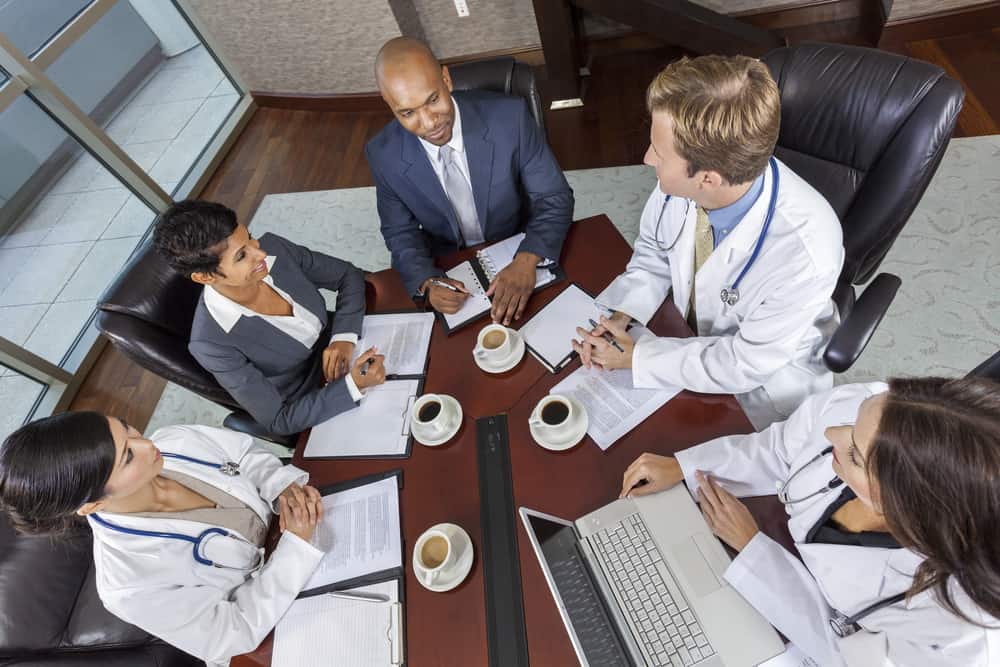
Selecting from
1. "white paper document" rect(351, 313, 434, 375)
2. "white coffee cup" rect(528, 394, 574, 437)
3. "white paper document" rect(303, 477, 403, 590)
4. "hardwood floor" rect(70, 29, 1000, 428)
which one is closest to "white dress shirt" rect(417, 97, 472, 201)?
"white paper document" rect(351, 313, 434, 375)

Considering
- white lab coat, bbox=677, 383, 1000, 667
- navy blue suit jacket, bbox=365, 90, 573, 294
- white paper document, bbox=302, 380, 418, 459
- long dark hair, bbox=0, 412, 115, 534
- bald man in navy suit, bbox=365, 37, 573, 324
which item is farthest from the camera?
navy blue suit jacket, bbox=365, 90, 573, 294

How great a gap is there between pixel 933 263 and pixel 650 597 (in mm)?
2150

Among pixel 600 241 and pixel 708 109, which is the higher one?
pixel 708 109

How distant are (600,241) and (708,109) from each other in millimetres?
589

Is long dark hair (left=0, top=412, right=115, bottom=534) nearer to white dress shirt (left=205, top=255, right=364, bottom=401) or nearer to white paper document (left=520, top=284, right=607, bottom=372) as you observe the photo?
white dress shirt (left=205, top=255, right=364, bottom=401)

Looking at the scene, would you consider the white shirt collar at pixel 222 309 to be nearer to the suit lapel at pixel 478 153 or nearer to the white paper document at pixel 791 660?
the suit lapel at pixel 478 153

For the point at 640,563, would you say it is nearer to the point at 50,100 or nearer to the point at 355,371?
the point at 355,371

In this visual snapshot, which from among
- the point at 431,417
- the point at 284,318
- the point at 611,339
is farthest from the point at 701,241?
the point at 284,318

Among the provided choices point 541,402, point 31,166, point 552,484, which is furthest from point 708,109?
point 31,166

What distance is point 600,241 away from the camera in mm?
1712

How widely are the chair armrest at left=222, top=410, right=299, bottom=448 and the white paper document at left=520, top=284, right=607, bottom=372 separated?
0.80 m

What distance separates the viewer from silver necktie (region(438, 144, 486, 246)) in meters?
1.88

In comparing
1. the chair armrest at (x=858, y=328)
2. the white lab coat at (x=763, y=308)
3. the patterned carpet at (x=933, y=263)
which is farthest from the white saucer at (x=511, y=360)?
the patterned carpet at (x=933, y=263)

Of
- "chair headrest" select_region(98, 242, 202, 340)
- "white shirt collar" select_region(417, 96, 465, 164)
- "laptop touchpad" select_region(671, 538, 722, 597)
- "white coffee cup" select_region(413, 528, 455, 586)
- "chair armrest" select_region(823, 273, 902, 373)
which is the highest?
"chair headrest" select_region(98, 242, 202, 340)
